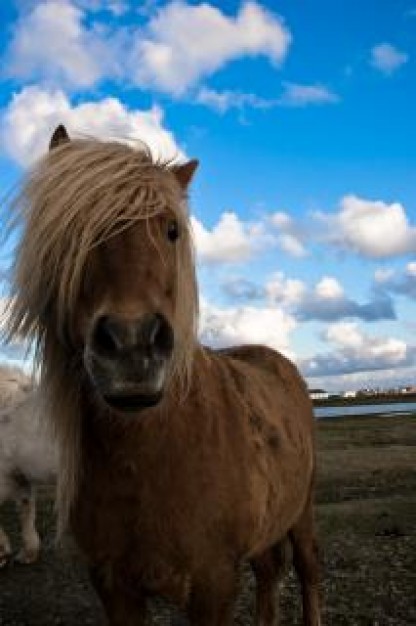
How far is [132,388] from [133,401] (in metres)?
0.07

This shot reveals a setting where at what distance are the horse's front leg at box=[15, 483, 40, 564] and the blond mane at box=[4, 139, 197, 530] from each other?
5132 mm

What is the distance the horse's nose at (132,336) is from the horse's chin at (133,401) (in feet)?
0.48

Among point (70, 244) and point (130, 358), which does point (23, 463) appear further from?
point (130, 358)

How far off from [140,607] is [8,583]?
14.7 feet

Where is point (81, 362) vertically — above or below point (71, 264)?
below

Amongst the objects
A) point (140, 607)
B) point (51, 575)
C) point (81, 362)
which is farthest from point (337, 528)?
point (81, 362)

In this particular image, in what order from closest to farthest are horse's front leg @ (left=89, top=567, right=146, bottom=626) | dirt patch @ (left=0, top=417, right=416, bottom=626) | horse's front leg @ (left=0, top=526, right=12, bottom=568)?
horse's front leg @ (left=89, top=567, right=146, bottom=626) < dirt patch @ (left=0, top=417, right=416, bottom=626) < horse's front leg @ (left=0, top=526, right=12, bottom=568)

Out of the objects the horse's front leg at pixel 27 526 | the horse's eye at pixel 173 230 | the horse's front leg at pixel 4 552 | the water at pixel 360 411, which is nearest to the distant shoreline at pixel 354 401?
the water at pixel 360 411

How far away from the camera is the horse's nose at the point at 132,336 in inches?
107

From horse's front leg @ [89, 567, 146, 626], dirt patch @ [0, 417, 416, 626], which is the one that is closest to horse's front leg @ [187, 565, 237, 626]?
horse's front leg @ [89, 567, 146, 626]

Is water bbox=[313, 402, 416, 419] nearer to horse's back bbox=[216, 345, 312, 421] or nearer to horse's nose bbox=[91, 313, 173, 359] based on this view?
horse's back bbox=[216, 345, 312, 421]

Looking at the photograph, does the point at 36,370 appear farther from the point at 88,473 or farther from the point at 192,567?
the point at 192,567

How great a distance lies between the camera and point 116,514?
347 cm

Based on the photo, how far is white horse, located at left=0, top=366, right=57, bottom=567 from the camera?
837 centimetres
